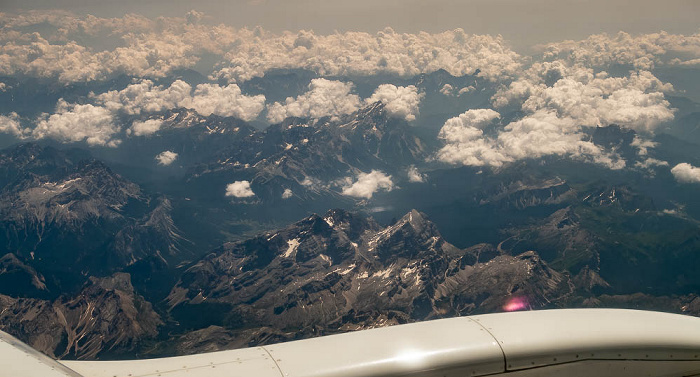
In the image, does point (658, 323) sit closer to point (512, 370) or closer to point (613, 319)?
point (613, 319)

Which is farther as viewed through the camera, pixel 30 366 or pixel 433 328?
pixel 433 328

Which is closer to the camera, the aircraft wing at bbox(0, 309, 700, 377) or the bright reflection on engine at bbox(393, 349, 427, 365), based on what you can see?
the aircraft wing at bbox(0, 309, 700, 377)

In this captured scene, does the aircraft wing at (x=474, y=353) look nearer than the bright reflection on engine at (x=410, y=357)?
Yes

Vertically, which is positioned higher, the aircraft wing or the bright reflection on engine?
the bright reflection on engine

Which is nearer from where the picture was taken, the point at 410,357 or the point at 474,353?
the point at 410,357

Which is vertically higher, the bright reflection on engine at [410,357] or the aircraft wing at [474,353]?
the bright reflection on engine at [410,357]

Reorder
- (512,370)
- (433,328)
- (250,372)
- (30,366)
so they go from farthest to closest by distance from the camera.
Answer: (433,328) < (512,370) < (250,372) < (30,366)

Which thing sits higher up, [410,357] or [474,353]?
[410,357]

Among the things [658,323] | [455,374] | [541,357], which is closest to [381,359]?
[455,374]
